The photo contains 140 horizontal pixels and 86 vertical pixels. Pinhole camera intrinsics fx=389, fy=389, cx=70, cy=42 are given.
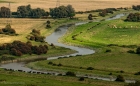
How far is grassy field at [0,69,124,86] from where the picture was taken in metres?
47.0

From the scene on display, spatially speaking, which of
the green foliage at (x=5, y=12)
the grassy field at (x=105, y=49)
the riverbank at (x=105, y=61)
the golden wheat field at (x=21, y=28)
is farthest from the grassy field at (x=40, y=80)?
the green foliage at (x=5, y=12)

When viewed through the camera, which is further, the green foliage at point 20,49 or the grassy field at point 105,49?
the green foliage at point 20,49

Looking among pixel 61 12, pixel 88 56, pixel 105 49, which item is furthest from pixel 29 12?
pixel 88 56

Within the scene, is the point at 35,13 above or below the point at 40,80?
above

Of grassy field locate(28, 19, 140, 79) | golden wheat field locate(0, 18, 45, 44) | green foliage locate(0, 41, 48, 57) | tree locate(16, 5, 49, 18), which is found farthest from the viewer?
tree locate(16, 5, 49, 18)

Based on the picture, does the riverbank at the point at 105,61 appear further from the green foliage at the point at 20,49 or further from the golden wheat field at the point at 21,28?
the golden wheat field at the point at 21,28

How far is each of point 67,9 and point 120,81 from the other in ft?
345

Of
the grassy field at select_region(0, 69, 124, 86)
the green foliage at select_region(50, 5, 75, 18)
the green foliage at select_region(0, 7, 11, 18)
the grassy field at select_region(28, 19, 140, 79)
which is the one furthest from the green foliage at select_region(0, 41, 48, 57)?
the green foliage at select_region(50, 5, 75, 18)

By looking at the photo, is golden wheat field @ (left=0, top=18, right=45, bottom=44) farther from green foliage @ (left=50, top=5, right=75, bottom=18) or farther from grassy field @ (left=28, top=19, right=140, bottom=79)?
green foliage @ (left=50, top=5, right=75, bottom=18)

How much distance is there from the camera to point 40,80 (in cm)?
5028

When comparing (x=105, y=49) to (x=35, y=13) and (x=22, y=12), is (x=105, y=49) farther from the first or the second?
(x=22, y=12)

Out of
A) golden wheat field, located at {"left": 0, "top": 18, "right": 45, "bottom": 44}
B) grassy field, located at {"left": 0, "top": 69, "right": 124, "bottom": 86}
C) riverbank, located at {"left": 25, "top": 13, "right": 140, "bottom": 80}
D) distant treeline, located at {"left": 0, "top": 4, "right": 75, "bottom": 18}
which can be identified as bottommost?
riverbank, located at {"left": 25, "top": 13, "right": 140, "bottom": 80}

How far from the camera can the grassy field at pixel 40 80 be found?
1852 inches

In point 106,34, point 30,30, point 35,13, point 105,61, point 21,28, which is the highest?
point 35,13
